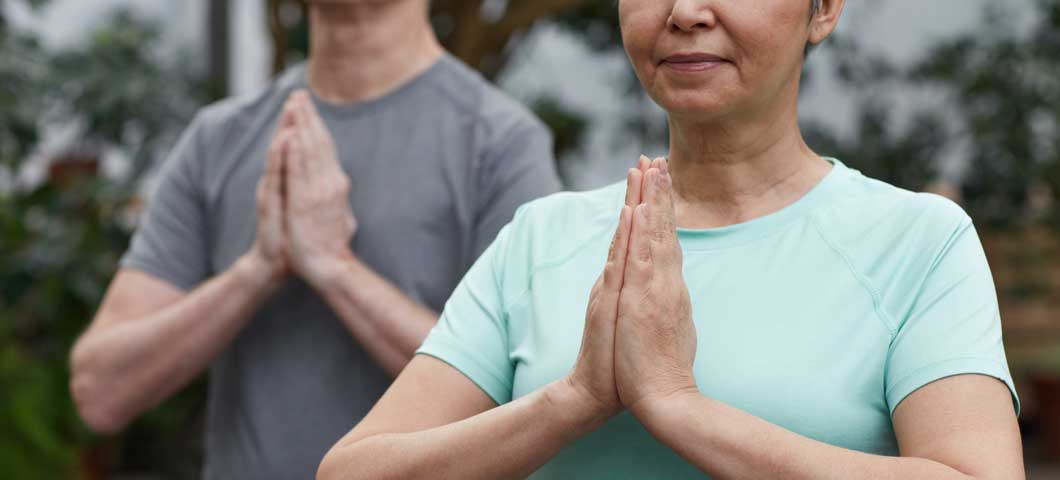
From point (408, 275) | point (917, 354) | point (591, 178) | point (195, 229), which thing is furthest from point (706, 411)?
point (591, 178)

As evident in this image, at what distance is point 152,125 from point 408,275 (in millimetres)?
2906

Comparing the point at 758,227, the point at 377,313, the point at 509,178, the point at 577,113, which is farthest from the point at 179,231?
the point at 577,113

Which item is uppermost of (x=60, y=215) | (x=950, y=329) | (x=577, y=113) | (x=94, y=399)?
(x=950, y=329)

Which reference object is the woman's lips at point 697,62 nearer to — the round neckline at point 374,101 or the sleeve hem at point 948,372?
the sleeve hem at point 948,372

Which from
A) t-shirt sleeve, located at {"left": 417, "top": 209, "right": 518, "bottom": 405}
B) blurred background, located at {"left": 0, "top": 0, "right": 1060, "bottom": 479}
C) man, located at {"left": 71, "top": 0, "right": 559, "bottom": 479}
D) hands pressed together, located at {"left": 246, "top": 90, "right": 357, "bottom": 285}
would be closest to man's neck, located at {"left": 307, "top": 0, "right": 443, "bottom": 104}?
man, located at {"left": 71, "top": 0, "right": 559, "bottom": 479}

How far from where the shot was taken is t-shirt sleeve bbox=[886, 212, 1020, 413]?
1.08m

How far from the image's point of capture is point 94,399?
6.14 ft

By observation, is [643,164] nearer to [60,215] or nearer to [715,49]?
[715,49]

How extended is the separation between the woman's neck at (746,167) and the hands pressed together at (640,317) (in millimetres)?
110

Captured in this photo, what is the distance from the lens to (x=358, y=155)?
1.83 meters

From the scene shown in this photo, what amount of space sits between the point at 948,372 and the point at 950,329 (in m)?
0.04

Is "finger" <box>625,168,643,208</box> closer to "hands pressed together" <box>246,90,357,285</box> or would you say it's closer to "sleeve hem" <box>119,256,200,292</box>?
"hands pressed together" <box>246,90,357,285</box>

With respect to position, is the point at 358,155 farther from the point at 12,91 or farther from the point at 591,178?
the point at 591,178

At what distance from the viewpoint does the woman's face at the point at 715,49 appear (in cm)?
116
